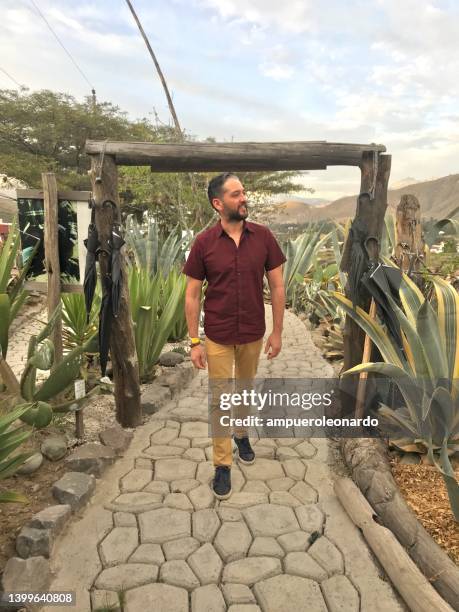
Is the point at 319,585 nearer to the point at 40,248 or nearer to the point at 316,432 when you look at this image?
the point at 316,432

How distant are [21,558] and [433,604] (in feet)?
5.14

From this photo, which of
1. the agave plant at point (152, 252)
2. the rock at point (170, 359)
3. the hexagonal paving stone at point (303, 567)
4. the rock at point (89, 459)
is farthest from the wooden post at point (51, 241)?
the agave plant at point (152, 252)

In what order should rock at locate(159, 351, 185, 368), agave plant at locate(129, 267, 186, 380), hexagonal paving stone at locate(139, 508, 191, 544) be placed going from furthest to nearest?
rock at locate(159, 351, 185, 368) → agave plant at locate(129, 267, 186, 380) → hexagonal paving stone at locate(139, 508, 191, 544)

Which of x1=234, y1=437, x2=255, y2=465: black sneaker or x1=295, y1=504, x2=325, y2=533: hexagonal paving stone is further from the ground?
x1=234, y1=437, x2=255, y2=465: black sneaker

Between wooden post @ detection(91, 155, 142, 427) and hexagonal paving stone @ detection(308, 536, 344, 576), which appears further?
wooden post @ detection(91, 155, 142, 427)

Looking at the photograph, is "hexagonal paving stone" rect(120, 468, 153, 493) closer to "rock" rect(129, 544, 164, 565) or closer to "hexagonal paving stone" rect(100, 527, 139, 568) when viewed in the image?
"hexagonal paving stone" rect(100, 527, 139, 568)

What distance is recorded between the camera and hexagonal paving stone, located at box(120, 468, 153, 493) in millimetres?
2422

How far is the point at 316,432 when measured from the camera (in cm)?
313

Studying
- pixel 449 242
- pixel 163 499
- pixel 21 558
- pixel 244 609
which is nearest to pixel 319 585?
pixel 244 609

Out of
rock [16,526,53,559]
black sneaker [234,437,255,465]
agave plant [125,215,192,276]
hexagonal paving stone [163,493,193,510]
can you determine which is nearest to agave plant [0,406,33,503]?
rock [16,526,53,559]

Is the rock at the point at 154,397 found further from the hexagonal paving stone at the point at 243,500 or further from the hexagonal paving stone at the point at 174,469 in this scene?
the hexagonal paving stone at the point at 243,500

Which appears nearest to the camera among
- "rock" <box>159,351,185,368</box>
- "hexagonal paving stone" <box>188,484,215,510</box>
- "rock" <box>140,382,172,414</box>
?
"hexagonal paving stone" <box>188,484,215,510</box>

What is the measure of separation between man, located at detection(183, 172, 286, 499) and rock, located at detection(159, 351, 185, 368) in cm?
187

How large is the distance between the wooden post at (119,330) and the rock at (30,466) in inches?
28.1
